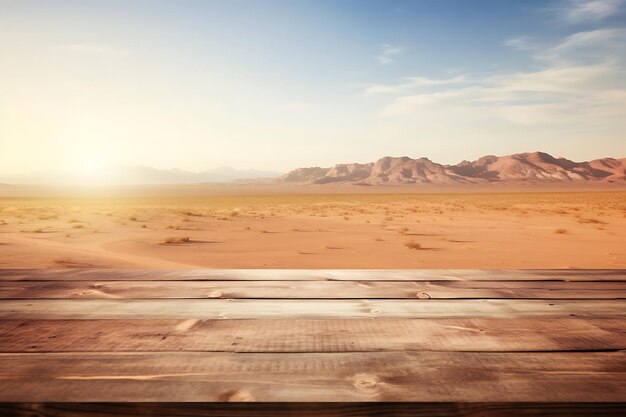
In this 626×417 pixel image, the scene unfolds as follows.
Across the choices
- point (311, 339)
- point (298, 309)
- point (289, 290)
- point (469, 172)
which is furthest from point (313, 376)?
point (469, 172)

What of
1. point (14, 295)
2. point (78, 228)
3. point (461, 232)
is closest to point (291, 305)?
point (14, 295)

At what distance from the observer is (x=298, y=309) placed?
173 centimetres

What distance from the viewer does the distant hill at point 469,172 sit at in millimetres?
157500

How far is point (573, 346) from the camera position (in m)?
1.32

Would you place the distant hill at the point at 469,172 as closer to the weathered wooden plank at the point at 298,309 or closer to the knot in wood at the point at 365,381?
the weathered wooden plank at the point at 298,309

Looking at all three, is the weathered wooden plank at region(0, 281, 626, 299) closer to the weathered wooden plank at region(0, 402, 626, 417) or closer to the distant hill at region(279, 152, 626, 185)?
the weathered wooden plank at region(0, 402, 626, 417)

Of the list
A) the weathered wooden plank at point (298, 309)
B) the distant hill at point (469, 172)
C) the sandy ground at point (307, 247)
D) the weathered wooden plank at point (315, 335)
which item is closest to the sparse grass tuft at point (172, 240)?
the sandy ground at point (307, 247)

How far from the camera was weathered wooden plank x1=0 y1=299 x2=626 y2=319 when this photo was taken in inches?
65.0

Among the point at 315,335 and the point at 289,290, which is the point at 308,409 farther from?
the point at 289,290

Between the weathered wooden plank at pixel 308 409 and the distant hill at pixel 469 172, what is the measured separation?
14975cm

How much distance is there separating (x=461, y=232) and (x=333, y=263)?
7262mm

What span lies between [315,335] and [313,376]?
317 millimetres

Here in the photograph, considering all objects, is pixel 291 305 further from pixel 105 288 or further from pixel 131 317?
pixel 105 288

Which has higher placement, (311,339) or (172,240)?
(311,339)
